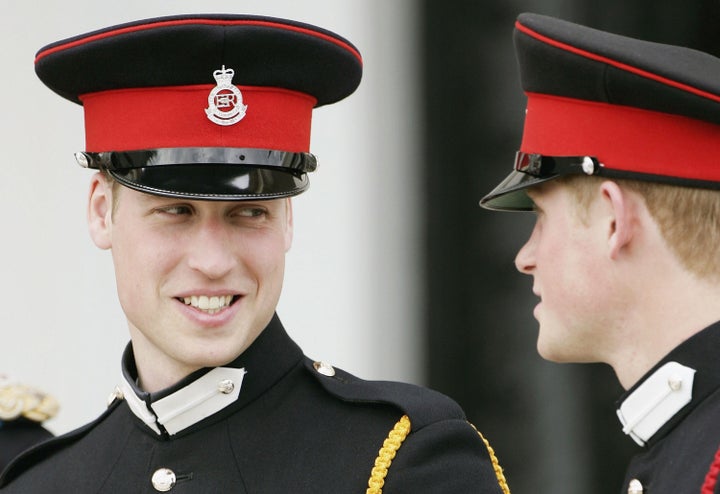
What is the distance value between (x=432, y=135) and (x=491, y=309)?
60 cm

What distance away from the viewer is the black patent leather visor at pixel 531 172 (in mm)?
3125

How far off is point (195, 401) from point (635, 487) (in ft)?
3.03

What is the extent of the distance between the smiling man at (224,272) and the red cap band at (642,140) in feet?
1.98

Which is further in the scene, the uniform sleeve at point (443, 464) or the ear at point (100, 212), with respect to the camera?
the ear at point (100, 212)

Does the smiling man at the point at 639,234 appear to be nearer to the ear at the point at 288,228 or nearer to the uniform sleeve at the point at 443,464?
the uniform sleeve at the point at 443,464

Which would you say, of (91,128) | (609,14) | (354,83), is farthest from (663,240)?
(609,14)

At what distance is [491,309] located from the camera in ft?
18.5

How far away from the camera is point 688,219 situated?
9.93 ft

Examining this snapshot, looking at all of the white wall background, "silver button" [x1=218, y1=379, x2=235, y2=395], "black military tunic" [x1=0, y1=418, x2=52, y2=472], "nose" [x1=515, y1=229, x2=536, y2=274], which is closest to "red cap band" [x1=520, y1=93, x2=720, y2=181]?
"nose" [x1=515, y1=229, x2=536, y2=274]

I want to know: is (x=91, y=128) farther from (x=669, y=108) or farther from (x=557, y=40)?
(x=669, y=108)

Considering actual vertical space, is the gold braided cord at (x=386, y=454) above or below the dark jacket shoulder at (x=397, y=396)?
below

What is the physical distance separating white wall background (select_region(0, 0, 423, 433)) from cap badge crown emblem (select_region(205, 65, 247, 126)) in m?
2.35

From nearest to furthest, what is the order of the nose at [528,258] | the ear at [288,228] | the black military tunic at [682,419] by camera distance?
the black military tunic at [682,419] < the nose at [528,258] < the ear at [288,228]

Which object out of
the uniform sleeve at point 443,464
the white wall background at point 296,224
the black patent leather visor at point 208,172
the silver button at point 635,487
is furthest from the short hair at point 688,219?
the white wall background at point 296,224
